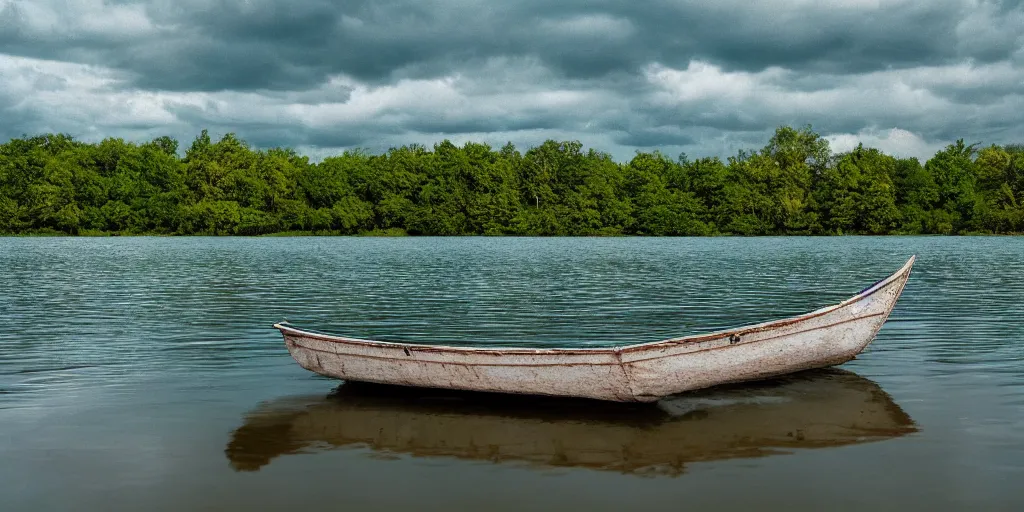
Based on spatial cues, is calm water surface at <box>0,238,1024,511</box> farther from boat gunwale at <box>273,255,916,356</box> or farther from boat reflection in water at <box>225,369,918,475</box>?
boat gunwale at <box>273,255,916,356</box>

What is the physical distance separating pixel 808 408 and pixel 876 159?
172633 mm

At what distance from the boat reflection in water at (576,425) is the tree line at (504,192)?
159798mm

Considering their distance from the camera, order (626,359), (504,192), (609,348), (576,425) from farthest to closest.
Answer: (504,192) < (576,425) < (626,359) < (609,348)

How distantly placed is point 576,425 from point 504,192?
16717 cm

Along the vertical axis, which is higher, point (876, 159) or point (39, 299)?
point (876, 159)

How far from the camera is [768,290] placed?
46.2 metres

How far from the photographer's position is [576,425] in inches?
656

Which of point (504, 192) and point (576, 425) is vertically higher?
point (504, 192)

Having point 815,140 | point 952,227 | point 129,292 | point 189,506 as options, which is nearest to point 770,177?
point 815,140

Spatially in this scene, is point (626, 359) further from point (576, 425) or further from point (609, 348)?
point (576, 425)

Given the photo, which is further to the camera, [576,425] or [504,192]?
[504,192]

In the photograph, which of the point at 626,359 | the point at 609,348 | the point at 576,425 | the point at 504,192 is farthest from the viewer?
the point at 504,192

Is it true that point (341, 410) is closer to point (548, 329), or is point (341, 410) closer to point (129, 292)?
point (548, 329)

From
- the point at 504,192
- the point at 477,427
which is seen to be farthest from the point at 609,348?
the point at 504,192
